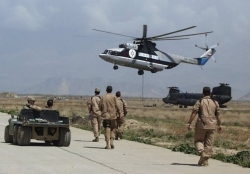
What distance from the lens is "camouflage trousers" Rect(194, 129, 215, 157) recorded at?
558 inches

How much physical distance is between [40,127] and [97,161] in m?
4.09

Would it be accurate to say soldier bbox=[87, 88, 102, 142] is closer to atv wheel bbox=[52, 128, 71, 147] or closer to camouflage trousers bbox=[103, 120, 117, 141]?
atv wheel bbox=[52, 128, 71, 147]

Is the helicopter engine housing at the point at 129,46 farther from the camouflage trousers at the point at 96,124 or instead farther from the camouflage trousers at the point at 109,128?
the camouflage trousers at the point at 109,128

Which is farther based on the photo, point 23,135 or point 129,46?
point 129,46

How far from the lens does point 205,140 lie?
14.3m

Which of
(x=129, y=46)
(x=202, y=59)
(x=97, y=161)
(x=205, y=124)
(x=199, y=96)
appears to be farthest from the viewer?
(x=199, y=96)

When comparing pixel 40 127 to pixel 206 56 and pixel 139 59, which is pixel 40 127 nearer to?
pixel 139 59

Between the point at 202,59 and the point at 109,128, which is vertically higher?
the point at 202,59

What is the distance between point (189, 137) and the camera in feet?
86.1

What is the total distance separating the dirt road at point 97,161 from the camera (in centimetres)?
1302

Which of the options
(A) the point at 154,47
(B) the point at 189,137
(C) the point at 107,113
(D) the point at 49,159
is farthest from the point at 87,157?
(A) the point at 154,47

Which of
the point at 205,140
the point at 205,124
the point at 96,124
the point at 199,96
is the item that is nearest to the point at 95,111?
the point at 96,124

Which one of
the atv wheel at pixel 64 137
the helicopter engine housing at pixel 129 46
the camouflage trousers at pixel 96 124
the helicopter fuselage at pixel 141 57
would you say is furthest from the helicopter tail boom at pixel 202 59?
the atv wheel at pixel 64 137

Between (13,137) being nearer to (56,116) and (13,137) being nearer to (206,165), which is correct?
(56,116)
